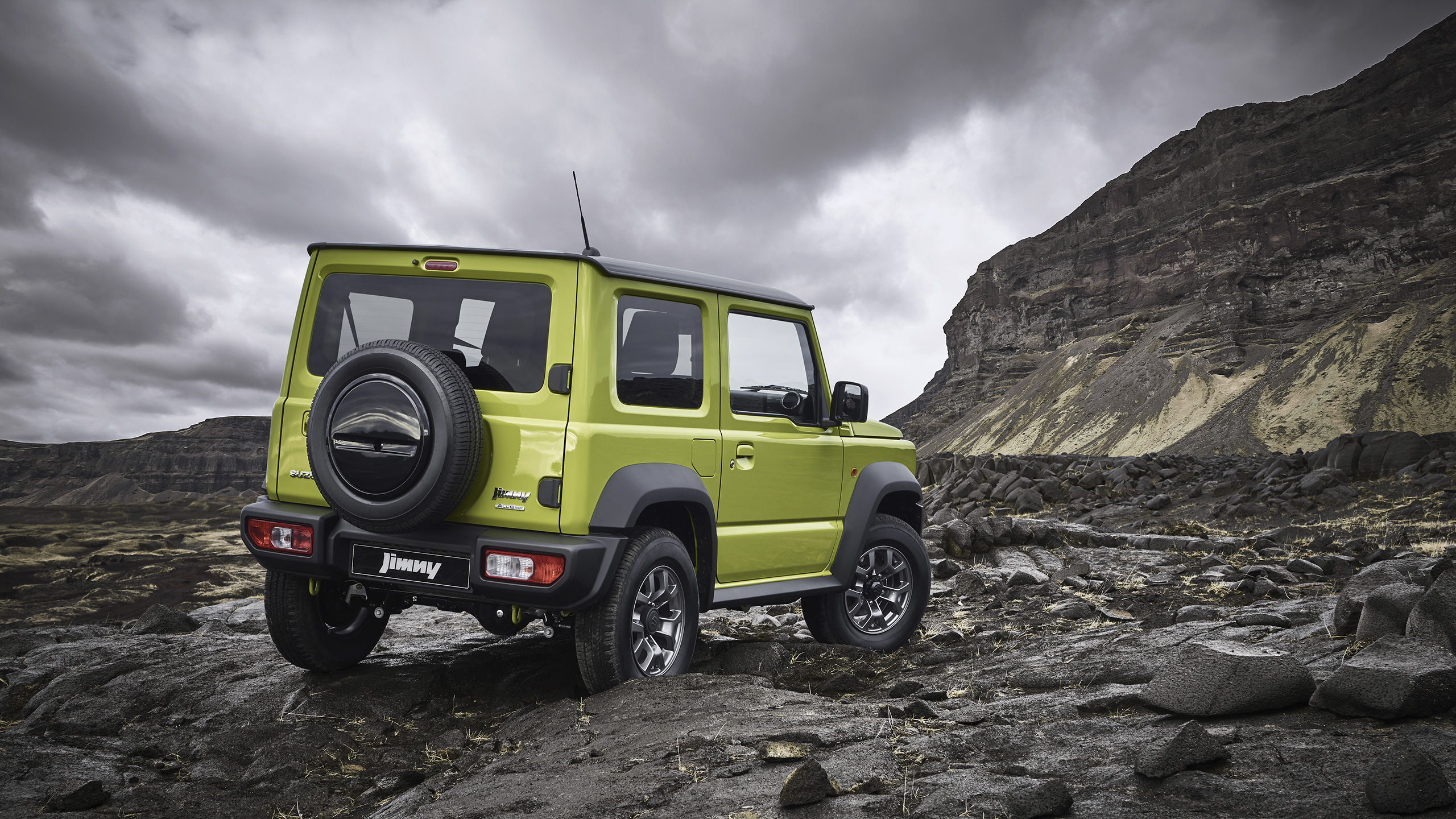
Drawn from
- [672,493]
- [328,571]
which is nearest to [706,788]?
[672,493]

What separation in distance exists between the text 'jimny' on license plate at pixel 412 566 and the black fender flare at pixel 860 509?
2.65m

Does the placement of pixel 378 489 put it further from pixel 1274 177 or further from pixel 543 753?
pixel 1274 177

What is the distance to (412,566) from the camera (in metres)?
4.20

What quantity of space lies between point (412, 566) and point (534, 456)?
0.84 meters

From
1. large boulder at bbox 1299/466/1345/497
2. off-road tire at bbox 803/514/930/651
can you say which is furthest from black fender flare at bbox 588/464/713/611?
large boulder at bbox 1299/466/1345/497

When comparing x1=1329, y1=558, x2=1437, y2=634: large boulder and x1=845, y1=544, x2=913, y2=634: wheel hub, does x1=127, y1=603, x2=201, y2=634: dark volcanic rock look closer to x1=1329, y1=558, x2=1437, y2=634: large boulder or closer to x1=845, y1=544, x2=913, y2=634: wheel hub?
x1=845, y1=544, x2=913, y2=634: wheel hub

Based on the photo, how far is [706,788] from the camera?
2826mm

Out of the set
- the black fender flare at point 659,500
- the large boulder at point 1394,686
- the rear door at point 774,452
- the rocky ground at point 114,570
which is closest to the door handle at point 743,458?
the rear door at point 774,452

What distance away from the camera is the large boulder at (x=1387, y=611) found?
359 cm

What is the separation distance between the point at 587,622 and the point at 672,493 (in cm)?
78

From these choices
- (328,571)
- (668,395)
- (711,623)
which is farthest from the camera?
(711,623)

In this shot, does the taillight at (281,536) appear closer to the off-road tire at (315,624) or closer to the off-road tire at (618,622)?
the off-road tire at (315,624)

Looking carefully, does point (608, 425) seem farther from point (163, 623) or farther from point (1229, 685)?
point (163, 623)

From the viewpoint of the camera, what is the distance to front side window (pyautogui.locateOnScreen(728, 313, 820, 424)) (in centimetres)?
520
